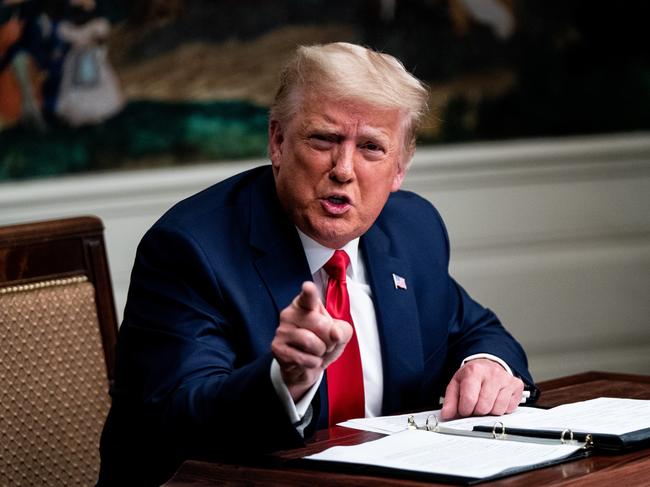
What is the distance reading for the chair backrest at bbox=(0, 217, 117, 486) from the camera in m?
2.92

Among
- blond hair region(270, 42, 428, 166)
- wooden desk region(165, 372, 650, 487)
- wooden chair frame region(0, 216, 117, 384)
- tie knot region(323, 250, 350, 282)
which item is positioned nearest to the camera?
wooden desk region(165, 372, 650, 487)

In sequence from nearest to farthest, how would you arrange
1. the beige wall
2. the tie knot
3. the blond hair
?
the blond hair → the tie knot → the beige wall

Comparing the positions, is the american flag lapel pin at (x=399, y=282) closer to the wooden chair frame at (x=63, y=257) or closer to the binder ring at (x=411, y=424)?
the binder ring at (x=411, y=424)

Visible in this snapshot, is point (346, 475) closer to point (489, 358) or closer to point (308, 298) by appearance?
point (308, 298)

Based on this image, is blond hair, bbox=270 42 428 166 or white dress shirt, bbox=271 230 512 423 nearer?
blond hair, bbox=270 42 428 166

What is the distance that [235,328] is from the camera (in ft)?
8.86

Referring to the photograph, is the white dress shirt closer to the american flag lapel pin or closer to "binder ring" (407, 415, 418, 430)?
the american flag lapel pin

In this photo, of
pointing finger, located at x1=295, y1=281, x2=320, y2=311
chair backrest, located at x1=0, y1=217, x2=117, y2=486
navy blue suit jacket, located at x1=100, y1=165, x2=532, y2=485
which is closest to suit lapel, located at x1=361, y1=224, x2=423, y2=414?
navy blue suit jacket, located at x1=100, y1=165, x2=532, y2=485

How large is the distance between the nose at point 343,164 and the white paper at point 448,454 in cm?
75

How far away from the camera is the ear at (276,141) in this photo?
2.94 m

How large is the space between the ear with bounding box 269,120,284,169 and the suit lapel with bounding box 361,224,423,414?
0.35 m

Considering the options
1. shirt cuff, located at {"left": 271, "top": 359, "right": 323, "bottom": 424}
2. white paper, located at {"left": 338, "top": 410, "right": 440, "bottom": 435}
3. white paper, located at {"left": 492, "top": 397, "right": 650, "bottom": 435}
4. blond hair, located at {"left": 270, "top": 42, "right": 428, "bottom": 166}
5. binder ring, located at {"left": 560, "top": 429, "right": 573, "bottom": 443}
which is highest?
blond hair, located at {"left": 270, "top": 42, "right": 428, "bottom": 166}

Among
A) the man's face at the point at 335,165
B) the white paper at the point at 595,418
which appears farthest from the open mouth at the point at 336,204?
the white paper at the point at 595,418

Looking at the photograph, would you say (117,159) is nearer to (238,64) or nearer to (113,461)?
(238,64)
